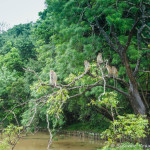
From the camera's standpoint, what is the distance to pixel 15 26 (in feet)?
106

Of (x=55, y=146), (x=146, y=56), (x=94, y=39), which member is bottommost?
(x=55, y=146)

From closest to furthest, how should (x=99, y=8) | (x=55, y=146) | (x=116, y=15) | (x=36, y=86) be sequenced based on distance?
(x=36, y=86), (x=116, y=15), (x=99, y=8), (x=55, y=146)

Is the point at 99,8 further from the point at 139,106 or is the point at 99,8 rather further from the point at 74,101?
the point at 74,101

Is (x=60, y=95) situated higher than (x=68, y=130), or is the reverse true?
(x=60, y=95)

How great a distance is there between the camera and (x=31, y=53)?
23172mm

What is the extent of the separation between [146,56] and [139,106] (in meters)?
2.77

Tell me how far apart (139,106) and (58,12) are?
546 cm

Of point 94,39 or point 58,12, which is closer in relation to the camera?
point 94,39

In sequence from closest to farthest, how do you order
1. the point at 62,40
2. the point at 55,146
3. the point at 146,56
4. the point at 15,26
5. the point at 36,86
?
1. the point at 36,86
2. the point at 146,56
3. the point at 62,40
4. the point at 55,146
5. the point at 15,26

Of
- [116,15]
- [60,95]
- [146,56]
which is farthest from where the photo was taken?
[146,56]

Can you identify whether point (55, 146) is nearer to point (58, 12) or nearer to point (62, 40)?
point (62, 40)

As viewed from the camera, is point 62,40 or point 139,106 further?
point 62,40

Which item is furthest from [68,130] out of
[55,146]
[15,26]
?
[15,26]

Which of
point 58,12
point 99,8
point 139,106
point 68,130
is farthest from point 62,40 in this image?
point 68,130
